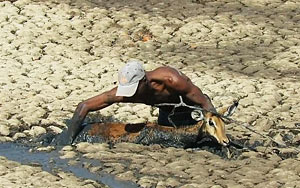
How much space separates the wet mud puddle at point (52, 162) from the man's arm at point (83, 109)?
20cm

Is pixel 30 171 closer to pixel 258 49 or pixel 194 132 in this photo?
pixel 194 132

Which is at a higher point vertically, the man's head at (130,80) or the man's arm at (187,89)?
the man's head at (130,80)

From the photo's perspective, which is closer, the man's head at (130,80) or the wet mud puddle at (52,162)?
the wet mud puddle at (52,162)

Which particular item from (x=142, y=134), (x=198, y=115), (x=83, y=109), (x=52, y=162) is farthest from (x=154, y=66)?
(x=52, y=162)

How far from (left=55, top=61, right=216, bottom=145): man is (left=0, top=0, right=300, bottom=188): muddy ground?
0.36 m

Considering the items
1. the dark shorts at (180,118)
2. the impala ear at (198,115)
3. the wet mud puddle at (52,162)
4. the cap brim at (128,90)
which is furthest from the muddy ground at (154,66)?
the cap brim at (128,90)

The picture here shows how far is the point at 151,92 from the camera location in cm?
675

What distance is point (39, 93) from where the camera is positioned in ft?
27.7

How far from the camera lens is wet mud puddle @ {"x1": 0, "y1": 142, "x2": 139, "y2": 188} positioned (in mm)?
6375

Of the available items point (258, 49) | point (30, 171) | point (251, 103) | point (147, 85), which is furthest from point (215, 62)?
point (30, 171)

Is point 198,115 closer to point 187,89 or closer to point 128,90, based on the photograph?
point 187,89

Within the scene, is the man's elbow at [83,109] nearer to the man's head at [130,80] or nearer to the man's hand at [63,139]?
the man's hand at [63,139]

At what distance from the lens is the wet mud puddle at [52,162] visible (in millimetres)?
6375

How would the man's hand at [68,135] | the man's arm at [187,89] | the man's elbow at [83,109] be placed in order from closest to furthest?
the man's arm at [187,89] → the man's elbow at [83,109] → the man's hand at [68,135]
